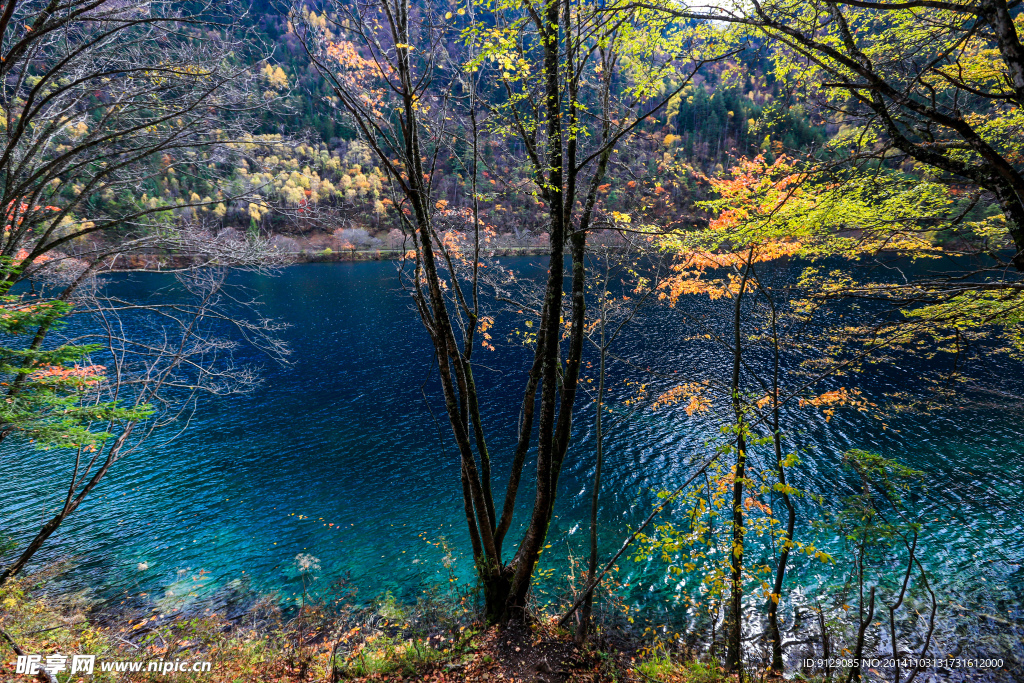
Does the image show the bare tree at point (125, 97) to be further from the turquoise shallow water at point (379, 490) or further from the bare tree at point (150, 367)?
the turquoise shallow water at point (379, 490)

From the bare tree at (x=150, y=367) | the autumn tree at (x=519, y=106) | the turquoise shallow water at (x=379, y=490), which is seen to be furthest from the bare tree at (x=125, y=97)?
the turquoise shallow water at (x=379, y=490)

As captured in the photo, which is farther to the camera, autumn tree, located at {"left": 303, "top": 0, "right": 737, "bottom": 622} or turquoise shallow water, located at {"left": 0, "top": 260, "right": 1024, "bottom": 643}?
turquoise shallow water, located at {"left": 0, "top": 260, "right": 1024, "bottom": 643}

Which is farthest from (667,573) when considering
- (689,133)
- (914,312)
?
(689,133)

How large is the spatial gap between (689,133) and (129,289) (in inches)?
2766

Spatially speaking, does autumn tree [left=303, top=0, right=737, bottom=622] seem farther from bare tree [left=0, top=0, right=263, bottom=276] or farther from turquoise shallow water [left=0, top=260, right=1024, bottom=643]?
turquoise shallow water [left=0, top=260, right=1024, bottom=643]

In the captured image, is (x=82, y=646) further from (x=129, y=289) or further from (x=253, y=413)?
(x=129, y=289)

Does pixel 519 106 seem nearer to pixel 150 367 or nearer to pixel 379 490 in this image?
pixel 379 490

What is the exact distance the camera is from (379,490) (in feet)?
41.4

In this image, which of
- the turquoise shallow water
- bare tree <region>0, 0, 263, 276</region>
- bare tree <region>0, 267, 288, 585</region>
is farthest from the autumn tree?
bare tree <region>0, 267, 288, 585</region>

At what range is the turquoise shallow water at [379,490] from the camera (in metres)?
9.38

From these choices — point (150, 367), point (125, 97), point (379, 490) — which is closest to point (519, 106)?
point (125, 97)

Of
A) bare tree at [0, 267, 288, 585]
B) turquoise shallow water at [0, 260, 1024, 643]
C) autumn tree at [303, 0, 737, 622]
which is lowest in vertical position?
turquoise shallow water at [0, 260, 1024, 643]

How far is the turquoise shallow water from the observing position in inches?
369

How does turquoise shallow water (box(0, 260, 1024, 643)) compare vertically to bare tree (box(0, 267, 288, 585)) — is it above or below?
below
